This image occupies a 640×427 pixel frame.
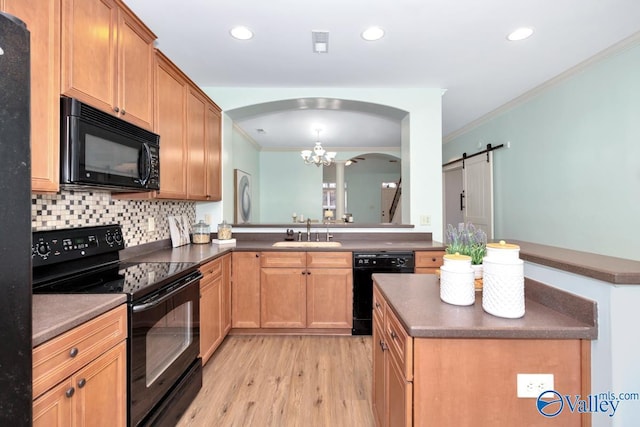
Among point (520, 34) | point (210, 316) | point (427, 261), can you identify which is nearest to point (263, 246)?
point (210, 316)

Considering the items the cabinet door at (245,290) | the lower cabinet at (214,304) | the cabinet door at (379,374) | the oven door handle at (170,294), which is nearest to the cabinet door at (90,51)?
the oven door handle at (170,294)

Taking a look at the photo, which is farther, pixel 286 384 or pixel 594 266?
pixel 286 384

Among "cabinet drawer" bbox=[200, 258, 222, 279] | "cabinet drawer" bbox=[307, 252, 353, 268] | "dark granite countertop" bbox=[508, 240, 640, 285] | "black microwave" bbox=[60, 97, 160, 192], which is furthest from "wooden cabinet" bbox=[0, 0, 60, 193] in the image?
"dark granite countertop" bbox=[508, 240, 640, 285]

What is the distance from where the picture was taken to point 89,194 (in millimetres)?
1828

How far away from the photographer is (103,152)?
1.48m

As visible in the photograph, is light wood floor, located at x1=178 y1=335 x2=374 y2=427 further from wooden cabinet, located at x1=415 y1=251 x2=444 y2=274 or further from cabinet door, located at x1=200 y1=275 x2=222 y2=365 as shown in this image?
wooden cabinet, located at x1=415 y1=251 x2=444 y2=274

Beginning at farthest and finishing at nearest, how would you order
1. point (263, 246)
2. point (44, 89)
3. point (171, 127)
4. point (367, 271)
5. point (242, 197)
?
point (242, 197), point (263, 246), point (367, 271), point (171, 127), point (44, 89)

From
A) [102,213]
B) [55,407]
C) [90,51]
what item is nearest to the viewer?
[55,407]

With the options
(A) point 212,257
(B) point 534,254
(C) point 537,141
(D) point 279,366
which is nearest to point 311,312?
(D) point 279,366

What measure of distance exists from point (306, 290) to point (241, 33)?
2.22 m

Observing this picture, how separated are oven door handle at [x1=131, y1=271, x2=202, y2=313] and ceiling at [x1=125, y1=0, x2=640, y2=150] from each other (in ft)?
5.75

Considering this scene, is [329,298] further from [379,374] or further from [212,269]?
[379,374]

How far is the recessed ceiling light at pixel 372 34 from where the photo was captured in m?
2.09

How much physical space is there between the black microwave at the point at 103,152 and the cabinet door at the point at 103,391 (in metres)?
0.80
